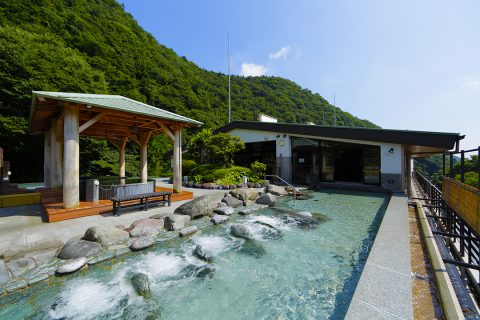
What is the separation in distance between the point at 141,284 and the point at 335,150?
1360 centimetres

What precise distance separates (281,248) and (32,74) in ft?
72.2

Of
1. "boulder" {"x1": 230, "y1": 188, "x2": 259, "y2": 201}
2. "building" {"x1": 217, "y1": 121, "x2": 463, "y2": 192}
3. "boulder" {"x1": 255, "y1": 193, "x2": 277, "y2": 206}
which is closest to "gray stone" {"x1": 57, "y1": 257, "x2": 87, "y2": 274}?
"boulder" {"x1": 230, "y1": 188, "x2": 259, "y2": 201}

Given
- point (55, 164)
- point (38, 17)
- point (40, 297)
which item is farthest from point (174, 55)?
point (40, 297)

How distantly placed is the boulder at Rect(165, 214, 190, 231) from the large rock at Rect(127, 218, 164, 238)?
0.17 m

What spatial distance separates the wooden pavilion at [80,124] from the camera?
219 inches

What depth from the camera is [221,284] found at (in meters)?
3.10

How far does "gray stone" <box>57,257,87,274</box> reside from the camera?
3.22 meters

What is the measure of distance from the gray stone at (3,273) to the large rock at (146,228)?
1845 mm

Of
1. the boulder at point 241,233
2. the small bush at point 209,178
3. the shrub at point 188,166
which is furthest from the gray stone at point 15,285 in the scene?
the shrub at point 188,166

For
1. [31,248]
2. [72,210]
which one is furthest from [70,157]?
[31,248]

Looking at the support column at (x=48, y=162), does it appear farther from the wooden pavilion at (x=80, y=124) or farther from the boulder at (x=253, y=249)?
the boulder at (x=253, y=249)

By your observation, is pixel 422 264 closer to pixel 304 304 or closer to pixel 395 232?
pixel 395 232

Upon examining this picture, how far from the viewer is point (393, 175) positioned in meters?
10.7

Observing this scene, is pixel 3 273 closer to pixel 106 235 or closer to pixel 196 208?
pixel 106 235
